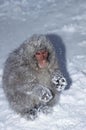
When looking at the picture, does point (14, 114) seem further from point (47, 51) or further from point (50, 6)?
point (50, 6)

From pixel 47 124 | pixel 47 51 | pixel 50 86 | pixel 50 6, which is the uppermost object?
pixel 47 51

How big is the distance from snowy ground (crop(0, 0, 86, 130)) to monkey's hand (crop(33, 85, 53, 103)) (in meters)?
0.34

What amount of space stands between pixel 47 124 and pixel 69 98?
0.49 meters

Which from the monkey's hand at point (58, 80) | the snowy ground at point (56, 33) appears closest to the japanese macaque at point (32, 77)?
the monkey's hand at point (58, 80)

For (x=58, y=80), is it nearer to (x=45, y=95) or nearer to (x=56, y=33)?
(x=45, y=95)

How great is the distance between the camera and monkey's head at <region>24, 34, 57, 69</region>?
11.6ft

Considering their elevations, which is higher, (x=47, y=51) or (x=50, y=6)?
(x=47, y=51)

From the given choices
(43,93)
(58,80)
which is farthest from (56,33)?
(43,93)

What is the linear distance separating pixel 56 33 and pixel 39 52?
2427 mm

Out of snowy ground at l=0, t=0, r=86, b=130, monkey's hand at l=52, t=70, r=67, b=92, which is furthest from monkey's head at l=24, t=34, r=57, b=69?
snowy ground at l=0, t=0, r=86, b=130

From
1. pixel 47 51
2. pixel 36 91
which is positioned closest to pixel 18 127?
pixel 36 91

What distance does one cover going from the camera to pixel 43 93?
146 inches

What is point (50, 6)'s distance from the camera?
Answer: 714cm

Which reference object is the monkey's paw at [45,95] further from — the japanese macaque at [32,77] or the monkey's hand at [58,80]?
the monkey's hand at [58,80]
